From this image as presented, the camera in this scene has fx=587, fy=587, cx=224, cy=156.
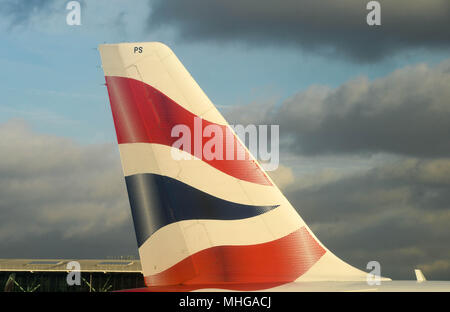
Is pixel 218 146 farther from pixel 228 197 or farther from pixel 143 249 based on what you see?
pixel 143 249

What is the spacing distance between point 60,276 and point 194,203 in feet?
151

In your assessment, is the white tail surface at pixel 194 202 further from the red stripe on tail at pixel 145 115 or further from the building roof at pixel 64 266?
the building roof at pixel 64 266

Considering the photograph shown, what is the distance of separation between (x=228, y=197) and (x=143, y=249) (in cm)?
234

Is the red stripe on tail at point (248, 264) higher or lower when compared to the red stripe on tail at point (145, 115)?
lower

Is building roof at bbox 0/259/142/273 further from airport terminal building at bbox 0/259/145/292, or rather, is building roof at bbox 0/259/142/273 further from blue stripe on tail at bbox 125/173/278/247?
blue stripe on tail at bbox 125/173/278/247

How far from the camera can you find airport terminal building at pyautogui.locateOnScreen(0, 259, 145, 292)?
181 feet

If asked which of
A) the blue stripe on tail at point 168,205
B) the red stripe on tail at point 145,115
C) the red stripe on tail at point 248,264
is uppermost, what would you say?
the red stripe on tail at point 145,115

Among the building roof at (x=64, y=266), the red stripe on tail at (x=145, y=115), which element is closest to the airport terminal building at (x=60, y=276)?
the building roof at (x=64, y=266)

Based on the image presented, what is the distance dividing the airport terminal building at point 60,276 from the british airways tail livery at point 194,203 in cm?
4200

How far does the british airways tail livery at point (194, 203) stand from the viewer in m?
13.5

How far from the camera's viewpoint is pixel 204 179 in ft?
46.0

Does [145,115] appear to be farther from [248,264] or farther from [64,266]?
[64,266]
